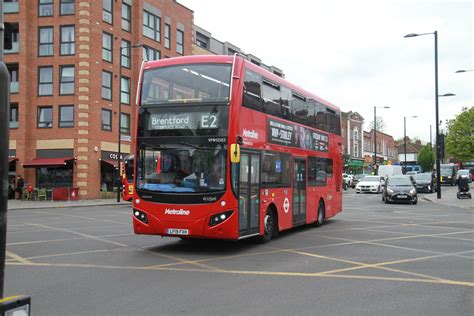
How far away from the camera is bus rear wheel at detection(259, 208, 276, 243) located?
11636mm

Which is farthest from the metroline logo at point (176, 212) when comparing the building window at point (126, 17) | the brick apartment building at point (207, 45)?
the brick apartment building at point (207, 45)

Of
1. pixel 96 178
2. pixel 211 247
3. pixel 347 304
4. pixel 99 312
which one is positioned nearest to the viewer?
pixel 99 312

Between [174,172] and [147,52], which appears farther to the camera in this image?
[147,52]

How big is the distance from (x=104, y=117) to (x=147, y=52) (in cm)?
729

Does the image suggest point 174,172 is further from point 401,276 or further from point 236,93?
point 401,276

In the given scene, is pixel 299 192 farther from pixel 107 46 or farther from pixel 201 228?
pixel 107 46

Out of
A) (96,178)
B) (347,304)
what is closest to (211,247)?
(347,304)

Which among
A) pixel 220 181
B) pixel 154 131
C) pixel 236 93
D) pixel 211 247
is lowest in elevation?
pixel 211 247

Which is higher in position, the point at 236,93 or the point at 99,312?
the point at 236,93

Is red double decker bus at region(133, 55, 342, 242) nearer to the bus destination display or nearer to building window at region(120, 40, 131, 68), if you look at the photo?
the bus destination display

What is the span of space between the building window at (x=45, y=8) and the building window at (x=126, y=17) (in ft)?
17.8

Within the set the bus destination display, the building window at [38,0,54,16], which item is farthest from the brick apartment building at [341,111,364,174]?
the bus destination display

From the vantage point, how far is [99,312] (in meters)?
5.75

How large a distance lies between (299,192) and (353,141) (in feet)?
237
